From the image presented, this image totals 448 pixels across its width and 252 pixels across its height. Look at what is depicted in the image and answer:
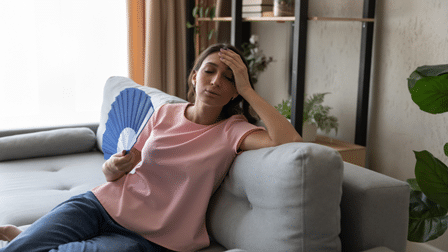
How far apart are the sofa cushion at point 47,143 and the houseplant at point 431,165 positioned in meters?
1.89

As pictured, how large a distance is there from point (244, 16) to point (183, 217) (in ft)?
5.98

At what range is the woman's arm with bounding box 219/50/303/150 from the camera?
1243mm

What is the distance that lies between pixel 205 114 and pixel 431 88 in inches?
28.4

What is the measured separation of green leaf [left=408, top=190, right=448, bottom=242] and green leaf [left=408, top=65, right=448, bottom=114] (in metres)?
0.32

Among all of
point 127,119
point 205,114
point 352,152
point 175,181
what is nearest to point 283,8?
point 352,152

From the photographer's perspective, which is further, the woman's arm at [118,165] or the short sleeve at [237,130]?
the woman's arm at [118,165]

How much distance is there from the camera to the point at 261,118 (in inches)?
51.2

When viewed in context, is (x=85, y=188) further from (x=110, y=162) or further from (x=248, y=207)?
(x=248, y=207)

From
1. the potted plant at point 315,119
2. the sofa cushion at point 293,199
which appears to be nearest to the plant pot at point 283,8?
the potted plant at point 315,119

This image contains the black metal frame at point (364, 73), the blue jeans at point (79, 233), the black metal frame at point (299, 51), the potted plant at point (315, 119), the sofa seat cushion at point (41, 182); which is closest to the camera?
the blue jeans at point (79, 233)

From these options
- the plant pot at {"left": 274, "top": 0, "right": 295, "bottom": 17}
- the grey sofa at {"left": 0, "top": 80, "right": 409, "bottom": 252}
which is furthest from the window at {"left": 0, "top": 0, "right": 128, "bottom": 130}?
the grey sofa at {"left": 0, "top": 80, "right": 409, "bottom": 252}

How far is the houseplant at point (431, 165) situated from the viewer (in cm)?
136

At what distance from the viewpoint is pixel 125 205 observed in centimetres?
134

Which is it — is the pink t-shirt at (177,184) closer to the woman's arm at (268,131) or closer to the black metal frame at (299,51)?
the woman's arm at (268,131)
